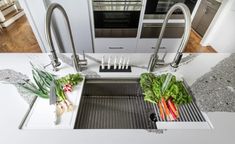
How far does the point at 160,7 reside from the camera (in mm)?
1863

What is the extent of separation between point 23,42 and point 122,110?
3.04 meters

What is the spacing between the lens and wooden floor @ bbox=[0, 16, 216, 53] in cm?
279

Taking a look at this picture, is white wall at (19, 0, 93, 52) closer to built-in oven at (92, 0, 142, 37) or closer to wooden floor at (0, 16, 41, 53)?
built-in oven at (92, 0, 142, 37)

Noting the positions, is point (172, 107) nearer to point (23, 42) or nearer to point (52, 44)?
point (52, 44)

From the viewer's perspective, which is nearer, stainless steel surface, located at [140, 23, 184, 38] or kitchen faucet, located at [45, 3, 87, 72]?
kitchen faucet, located at [45, 3, 87, 72]

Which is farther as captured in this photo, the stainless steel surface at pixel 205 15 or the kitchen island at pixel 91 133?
the stainless steel surface at pixel 205 15

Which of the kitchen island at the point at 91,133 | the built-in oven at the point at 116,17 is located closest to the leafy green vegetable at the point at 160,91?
the kitchen island at the point at 91,133

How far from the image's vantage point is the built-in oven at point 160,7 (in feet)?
5.94

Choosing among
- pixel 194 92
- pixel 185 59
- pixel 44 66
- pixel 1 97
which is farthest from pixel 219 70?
pixel 1 97

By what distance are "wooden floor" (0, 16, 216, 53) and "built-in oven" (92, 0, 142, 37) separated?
149 centimetres

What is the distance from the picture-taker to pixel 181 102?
80cm

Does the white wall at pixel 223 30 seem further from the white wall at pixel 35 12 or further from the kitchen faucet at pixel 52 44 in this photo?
the white wall at pixel 35 12

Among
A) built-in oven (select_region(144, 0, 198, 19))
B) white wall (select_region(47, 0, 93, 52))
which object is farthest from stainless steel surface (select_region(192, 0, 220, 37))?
white wall (select_region(47, 0, 93, 52))

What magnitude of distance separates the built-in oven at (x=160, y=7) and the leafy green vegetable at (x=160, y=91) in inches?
51.9
